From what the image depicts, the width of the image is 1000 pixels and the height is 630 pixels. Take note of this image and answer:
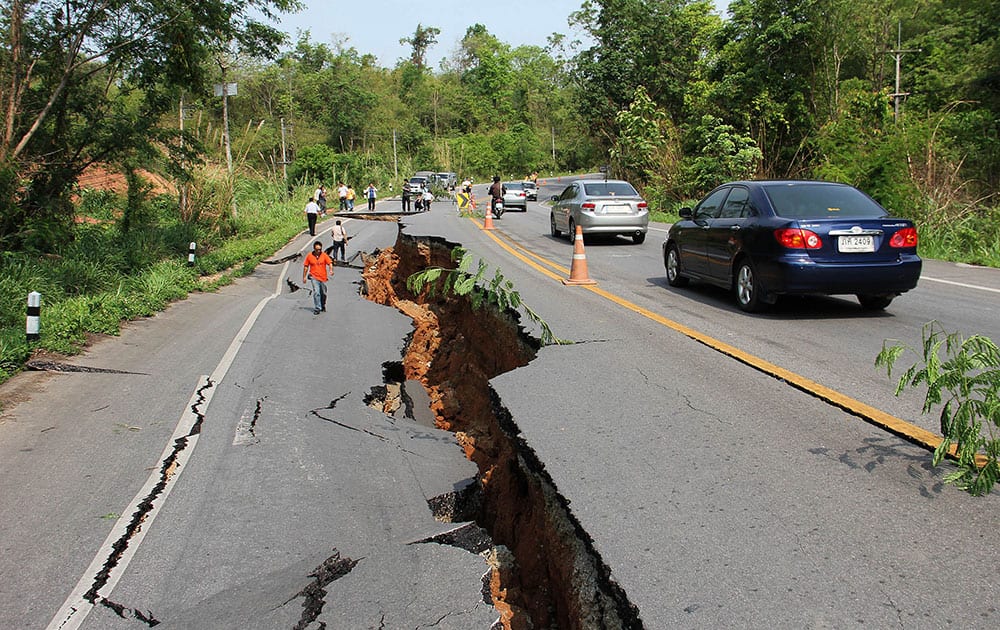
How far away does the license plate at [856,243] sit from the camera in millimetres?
7910

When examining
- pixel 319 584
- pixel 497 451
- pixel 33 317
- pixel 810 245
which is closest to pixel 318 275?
pixel 33 317

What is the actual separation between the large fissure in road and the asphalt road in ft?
0.36

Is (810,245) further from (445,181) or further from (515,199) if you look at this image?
(445,181)

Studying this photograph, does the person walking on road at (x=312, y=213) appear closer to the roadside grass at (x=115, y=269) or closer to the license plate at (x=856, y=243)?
the roadside grass at (x=115, y=269)

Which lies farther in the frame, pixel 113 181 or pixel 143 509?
pixel 113 181

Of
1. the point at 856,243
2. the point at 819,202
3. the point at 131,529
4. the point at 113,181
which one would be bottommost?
the point at 131,529

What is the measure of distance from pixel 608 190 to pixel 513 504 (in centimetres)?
1454

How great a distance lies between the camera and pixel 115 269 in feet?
52.1

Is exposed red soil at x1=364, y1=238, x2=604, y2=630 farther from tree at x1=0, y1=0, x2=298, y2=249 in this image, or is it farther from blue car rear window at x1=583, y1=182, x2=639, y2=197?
tree at x1=0, y1=0, x2=298, y2=249

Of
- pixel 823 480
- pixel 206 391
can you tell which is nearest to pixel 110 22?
pixel 206 391

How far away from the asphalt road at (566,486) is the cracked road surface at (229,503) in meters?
0.02

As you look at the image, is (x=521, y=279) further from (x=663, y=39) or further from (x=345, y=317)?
(x=663, y=39)

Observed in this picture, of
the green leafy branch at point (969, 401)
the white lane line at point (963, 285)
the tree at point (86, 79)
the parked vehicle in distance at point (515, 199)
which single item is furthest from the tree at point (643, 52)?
the green leafy branch at point (969, 401)

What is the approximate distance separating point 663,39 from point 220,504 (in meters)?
44.9
